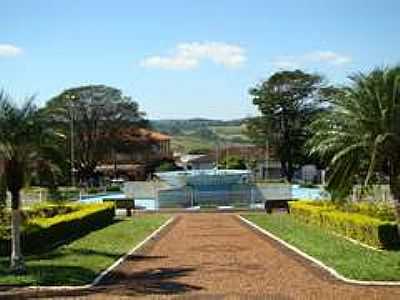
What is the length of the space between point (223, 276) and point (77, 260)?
4032 millimetres

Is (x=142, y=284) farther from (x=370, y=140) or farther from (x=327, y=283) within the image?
Result: (x=370, y=140)

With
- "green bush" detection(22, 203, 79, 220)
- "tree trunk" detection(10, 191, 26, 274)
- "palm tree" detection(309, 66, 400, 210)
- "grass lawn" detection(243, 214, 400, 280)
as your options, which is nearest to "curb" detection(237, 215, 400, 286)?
"grass lawn" detection(243, 214, 400, 280)

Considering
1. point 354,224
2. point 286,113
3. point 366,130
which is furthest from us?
point 286,113

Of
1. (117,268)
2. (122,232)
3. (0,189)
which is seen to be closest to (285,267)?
(117,268)

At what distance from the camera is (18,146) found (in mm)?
15438

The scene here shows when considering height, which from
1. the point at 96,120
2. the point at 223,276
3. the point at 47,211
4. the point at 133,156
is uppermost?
the point at 96,120

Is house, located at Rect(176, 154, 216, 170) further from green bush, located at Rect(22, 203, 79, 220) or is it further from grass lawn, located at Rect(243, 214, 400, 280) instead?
grass lawn, located at Rect(243, 214, 400, 280)

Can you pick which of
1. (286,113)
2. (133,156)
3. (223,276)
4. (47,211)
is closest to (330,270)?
(223,276)

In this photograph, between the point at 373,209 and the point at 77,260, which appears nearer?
the point at 77,260

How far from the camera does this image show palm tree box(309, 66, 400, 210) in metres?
14.5

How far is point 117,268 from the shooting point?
16266 mm

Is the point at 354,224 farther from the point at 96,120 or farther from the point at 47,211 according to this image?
the point at 96,120

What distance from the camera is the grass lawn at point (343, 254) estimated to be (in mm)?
14742

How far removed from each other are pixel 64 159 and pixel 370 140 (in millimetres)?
6521
